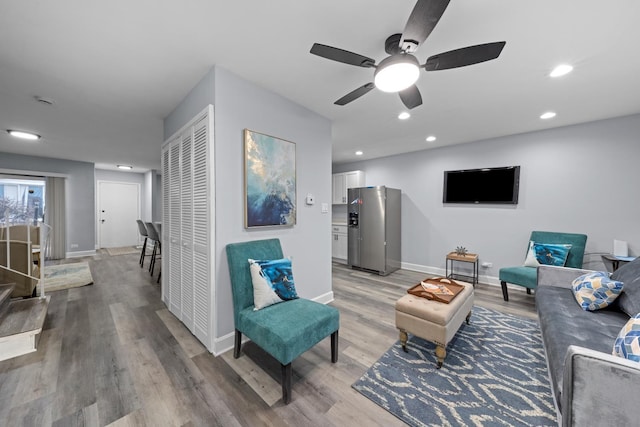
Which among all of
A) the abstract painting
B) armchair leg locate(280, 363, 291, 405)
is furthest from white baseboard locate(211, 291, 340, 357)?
the abstract painting

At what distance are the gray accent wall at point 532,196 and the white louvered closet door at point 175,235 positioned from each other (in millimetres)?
Answer: 4185

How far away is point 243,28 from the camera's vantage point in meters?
1.63

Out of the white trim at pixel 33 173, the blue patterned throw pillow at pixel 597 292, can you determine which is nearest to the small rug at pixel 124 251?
the white trim at pixel 33 173

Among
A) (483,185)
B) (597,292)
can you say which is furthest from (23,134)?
(483,185)

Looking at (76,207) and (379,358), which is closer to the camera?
(379,358)

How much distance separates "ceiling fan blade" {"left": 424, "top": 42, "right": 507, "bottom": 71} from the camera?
1361 millimetres

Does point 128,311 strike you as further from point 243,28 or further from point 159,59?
point 243,28

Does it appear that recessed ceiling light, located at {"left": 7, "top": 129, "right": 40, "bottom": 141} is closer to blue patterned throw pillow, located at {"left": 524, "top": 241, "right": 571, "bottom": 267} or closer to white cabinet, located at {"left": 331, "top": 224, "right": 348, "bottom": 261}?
white cabinet, located at {"left": 331, "top": 224, "right": 348, "bottom": 261}

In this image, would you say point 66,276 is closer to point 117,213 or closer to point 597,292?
point 117,213

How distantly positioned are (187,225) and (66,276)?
3.85 metres

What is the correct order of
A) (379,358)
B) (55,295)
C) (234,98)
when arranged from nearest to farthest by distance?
(379,358)
(234,98)
(55,295)

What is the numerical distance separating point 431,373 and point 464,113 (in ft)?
9.68

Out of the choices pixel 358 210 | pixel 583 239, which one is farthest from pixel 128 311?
pixel 583 239

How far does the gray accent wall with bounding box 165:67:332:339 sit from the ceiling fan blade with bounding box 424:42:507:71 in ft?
5.08
